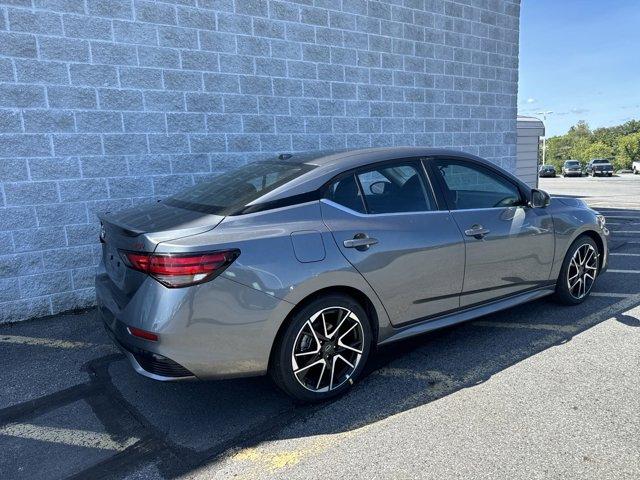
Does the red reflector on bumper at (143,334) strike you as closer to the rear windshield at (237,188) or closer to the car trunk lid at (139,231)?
the car trunk lid at (139,231)

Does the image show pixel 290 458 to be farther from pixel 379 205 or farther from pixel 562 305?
pixel 562 305

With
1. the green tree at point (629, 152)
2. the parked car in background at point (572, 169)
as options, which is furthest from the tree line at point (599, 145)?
the parked car in background at point (572, 169)

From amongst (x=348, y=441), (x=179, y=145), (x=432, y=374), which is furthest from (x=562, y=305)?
(x=179, y=145)

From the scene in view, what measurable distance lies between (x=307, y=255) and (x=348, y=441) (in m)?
1.08

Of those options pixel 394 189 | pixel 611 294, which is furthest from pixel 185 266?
pixel 611 294

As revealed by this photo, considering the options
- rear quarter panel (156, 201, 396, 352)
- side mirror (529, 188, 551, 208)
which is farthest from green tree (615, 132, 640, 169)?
rear quarter panel (156, 201, 396, 352)

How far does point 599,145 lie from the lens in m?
59.6

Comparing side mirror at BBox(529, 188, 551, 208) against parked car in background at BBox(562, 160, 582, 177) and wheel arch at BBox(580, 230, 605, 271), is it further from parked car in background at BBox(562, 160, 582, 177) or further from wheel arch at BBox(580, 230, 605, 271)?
parked car in background at BBox(562, 160, 582, 177)

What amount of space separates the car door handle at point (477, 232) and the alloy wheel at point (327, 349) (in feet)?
3.88

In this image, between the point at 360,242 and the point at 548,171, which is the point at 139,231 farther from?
the point at 548,171

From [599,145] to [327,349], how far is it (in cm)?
6688

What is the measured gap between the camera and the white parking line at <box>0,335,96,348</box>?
4.27 metres

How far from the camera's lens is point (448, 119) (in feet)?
27.7

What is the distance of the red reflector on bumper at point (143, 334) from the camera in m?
2.69
